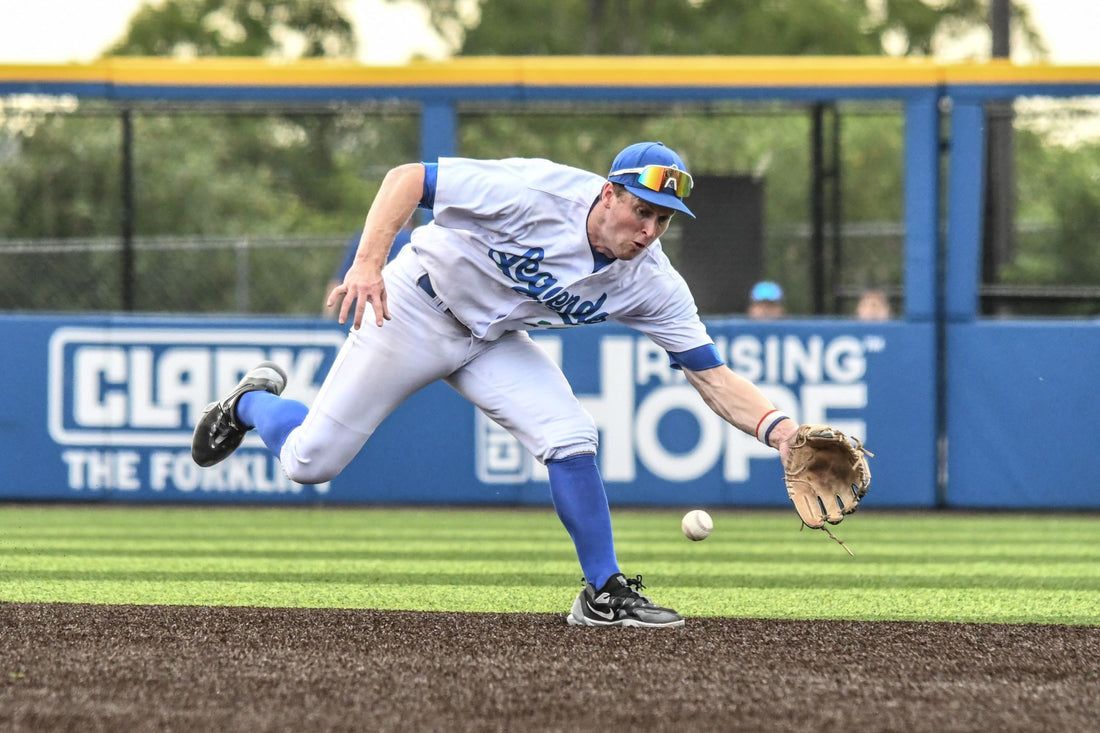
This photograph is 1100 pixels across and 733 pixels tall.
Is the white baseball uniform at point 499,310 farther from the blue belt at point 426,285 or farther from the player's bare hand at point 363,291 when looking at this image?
the player's bare hand at point 363,291

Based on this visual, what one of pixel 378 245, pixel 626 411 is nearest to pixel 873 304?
pixel 626 411

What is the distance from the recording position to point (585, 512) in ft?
18.3

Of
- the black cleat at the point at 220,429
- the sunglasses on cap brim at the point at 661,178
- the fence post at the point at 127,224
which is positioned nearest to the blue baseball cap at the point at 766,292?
the fence post at the point at 127,224

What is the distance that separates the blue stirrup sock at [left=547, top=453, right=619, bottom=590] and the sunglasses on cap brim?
3.18 ft

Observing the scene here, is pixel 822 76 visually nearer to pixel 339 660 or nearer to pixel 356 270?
pixel 356 270

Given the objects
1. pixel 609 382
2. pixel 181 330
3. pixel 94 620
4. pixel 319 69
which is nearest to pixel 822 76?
pixel 609 382

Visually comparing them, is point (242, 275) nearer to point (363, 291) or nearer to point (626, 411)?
point (626, 411)

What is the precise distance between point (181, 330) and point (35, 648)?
6.51m

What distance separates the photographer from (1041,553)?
28.1ft

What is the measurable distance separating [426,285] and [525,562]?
2.48 m

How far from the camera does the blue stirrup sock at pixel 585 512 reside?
5.58m

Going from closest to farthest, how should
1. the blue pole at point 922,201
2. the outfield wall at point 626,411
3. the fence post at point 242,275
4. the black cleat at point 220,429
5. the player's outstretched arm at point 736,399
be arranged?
the player's outstretched arm at point 736,399
the black cleat at point 220,429
the outfield wall at point 626,411
the blue pole at point 922,201
the fence post at point 242,275

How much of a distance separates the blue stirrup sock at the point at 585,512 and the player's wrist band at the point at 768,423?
Answer: 1.91 feet

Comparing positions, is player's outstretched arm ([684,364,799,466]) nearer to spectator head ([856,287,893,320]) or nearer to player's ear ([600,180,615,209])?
player's ear ([600,180,615,209])
